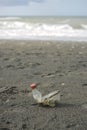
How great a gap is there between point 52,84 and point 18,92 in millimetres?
755

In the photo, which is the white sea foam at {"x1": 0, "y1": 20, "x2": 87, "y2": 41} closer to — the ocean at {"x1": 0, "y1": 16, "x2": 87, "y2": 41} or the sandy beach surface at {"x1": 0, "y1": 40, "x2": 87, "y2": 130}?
the ocean at {"x1": 0, "y1": 16, "x2": 87, "y2": 41}

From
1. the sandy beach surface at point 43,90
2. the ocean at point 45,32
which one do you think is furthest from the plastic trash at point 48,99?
the ocean at point 45,32

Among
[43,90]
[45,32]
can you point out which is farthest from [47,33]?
[43,90]

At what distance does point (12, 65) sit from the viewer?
7332 mm

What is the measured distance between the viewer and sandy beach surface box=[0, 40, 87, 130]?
3855 mm

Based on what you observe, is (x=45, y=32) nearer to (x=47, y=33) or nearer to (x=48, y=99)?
(x=47, y=33)

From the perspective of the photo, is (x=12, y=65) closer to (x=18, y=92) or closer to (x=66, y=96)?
(x=18, y=92)

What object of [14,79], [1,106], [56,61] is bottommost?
[56,61]

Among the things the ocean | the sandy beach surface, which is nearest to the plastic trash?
the sandy beach surface

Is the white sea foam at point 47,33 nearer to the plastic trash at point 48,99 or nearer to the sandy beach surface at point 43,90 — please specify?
the sandy beach surface at point 43,90

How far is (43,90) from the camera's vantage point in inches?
206

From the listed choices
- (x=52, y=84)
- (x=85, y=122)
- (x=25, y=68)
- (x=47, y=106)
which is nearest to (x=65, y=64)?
(x=25, y=68)

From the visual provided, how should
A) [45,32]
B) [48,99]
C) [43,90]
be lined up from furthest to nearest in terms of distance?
1. [45,32]
2. [43,90]
3. [48,99]

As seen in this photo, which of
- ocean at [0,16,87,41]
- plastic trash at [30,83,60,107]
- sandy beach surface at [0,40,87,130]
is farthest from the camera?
ocean at [0,16,87,41]
